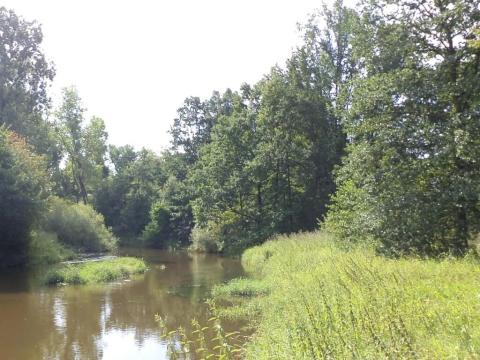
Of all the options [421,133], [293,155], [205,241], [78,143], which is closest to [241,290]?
[421,133]

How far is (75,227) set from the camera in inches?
1485

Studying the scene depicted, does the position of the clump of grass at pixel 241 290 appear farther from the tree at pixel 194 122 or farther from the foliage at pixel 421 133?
the tree at pixel 194 122

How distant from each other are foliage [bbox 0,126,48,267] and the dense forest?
8 cm

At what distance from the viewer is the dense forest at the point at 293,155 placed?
15219mm

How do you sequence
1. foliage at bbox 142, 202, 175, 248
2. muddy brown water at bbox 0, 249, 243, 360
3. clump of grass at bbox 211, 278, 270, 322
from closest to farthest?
muddy brown water at bbox 0, 249, 243, 360 → clump of grass at bbox 211, 278, 270, 322 → foliage at bbox 142, 202, 175, 248

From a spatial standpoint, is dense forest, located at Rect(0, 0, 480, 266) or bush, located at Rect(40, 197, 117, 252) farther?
bush, located at Rect(40, 197, 117, 252)

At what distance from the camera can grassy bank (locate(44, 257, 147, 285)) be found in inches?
894

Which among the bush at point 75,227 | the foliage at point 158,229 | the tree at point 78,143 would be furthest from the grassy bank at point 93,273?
the tree at point 78,143

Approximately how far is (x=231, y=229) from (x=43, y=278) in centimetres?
2054

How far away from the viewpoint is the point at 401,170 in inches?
614

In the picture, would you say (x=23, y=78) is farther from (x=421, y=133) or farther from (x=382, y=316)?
(x=382, y=316)

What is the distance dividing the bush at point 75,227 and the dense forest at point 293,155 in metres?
0.12

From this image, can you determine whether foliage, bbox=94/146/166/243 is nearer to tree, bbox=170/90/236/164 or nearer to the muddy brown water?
tree, bbox=170/90/236/164

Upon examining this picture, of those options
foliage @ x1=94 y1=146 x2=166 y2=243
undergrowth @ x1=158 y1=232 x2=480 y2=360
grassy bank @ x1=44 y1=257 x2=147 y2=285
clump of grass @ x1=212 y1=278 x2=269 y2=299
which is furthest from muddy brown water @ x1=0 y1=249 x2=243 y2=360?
foliage @ x1=94 y1=146 x2=166 y2=243
